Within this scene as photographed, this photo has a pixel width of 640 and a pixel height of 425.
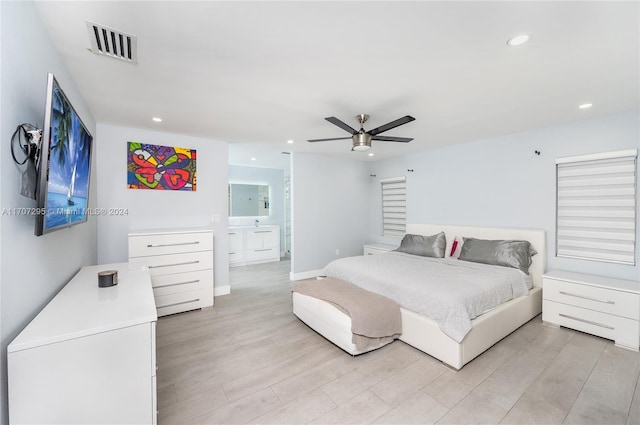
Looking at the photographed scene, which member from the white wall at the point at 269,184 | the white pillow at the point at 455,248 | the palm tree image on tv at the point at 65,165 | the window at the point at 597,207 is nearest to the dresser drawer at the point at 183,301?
the palm tree image on tv at the point at 65,165

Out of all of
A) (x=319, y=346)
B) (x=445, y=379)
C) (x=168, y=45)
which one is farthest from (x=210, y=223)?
(x=445, y=379)

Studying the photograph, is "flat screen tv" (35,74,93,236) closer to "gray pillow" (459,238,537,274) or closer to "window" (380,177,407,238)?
"gray pillow" (459,238,537,274)

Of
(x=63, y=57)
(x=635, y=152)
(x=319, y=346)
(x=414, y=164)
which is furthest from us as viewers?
(x=414, y=164)

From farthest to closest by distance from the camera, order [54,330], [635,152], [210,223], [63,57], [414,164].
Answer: [414,164] < [210,223] < [635,152] < [63,57] < [54,330]

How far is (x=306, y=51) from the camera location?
176 centimetres

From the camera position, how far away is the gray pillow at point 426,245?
4052mm

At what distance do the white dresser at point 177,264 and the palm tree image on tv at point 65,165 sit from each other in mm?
1213

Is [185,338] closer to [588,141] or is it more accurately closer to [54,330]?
[54,330]

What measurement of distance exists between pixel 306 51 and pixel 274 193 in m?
5.82

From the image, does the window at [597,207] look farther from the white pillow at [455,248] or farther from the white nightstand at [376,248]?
the white nightstand at [376,248]

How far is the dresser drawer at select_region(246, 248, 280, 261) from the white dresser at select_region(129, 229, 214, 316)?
2857 millimetres

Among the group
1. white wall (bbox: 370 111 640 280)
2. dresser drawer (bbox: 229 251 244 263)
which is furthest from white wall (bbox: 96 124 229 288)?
white wall (bbox: 370 111 640 280)

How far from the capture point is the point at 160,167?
143 inches

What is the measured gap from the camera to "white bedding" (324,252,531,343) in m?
2.30
